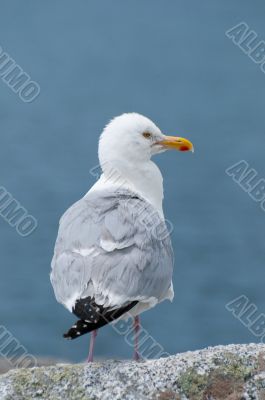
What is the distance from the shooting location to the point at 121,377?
292cm

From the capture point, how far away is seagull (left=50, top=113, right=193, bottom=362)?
10.7 feet

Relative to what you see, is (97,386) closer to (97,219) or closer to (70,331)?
(70,331)

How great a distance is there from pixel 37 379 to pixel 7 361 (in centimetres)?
324

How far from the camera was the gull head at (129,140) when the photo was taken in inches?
162

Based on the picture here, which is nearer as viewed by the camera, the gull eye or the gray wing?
the gray wing

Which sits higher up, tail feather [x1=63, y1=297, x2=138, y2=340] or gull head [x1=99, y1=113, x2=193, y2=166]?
gull head [x1=99, y1=113, x2=193, y2=166]

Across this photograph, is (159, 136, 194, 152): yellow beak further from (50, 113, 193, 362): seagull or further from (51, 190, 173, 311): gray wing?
(51, 190, 173, 311): gray wing

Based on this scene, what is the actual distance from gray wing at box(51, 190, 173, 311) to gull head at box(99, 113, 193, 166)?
276 mm

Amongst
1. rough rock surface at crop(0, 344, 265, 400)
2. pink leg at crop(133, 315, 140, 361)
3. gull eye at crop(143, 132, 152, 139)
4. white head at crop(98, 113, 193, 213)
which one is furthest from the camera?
gull eye at crop(143, 132, 152, 139)

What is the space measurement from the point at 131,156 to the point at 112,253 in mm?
846

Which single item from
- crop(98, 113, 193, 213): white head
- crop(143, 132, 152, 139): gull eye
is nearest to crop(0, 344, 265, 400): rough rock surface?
crop(98, 113, 193, 213): white head

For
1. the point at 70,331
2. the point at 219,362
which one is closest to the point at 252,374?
the point at 219,362

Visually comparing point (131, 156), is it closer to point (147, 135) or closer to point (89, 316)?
point (147, 135)

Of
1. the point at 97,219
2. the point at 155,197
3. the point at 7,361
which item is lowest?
the point at 7,361
